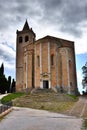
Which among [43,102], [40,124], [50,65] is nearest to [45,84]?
[50,65]

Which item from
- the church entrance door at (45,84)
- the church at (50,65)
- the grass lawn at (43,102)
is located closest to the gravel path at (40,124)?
the grass lawn at (43,102)

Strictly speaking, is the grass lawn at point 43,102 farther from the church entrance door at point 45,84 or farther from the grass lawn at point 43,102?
the church entrance door at point 45,84

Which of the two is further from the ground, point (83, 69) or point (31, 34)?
point (31, 34)

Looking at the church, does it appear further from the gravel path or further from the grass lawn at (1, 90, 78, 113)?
the gravel path

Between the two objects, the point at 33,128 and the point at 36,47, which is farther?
the point at 36,47

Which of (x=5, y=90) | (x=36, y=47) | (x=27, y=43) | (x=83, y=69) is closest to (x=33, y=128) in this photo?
(x=36, y=47)

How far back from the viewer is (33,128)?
41.5 feet

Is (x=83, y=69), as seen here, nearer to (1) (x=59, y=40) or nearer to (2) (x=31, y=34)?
(1) (x=59, y=40)

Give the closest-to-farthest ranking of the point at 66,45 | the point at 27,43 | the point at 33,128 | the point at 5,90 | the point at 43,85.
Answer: the point at 33,128 < the point at 43,85 < the point at 66,45 < the point at 27,43 < the point at 5,90

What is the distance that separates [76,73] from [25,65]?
39.5ft

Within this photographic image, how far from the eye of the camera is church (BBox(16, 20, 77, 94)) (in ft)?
159

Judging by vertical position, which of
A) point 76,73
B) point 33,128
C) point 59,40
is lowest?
point 33,128

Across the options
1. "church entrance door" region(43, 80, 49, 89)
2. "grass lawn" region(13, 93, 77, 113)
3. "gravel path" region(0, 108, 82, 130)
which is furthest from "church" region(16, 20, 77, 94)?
"gravel path" region(0, 108, 82, 130)

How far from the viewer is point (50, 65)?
49469mm
